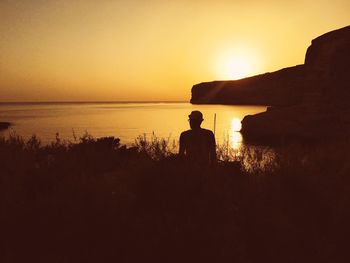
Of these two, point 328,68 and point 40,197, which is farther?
point 328,68

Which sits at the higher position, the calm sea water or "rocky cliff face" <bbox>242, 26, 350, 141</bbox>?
"rocky cliff face" <bbox>242, 26, 350, 141</bbox>

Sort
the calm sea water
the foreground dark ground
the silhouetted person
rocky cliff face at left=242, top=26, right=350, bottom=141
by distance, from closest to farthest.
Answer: the foreground dark ground, the silhouetted person, rocky cliff face at left=242, top=26, right=350, bottom=141, the calm sea water

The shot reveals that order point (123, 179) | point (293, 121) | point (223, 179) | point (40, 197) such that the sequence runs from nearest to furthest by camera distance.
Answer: point (40, 197) < point (223, 179) < point (123, 179) < point (293, 121)

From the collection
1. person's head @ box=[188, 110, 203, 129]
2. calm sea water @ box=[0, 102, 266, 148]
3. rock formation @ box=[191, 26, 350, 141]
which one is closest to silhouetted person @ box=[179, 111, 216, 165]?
person's head @ box=[188, 110, 203, 129]

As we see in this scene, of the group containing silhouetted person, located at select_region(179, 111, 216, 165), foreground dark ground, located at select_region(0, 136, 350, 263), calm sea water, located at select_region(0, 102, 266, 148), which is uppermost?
silhouetted person, located at select_region(179, 111, 216, 165)

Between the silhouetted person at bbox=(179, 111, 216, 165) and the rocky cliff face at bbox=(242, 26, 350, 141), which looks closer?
the silhouetted person at bbox=(179, 111, 216, 165)

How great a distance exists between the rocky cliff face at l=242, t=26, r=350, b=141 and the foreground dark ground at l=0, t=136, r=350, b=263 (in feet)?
109

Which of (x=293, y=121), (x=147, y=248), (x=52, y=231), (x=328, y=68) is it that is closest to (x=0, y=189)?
(x=52, y=231)

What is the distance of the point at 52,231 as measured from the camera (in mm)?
4559

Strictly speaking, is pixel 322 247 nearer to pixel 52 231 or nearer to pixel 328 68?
pixel 52 231

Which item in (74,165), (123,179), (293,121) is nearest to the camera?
(123,179)

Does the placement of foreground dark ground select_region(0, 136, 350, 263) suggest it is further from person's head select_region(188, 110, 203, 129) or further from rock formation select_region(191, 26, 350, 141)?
rock formation select_region(191, 26, 350, 141)

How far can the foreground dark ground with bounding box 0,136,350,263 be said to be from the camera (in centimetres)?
422

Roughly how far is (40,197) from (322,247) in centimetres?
387
